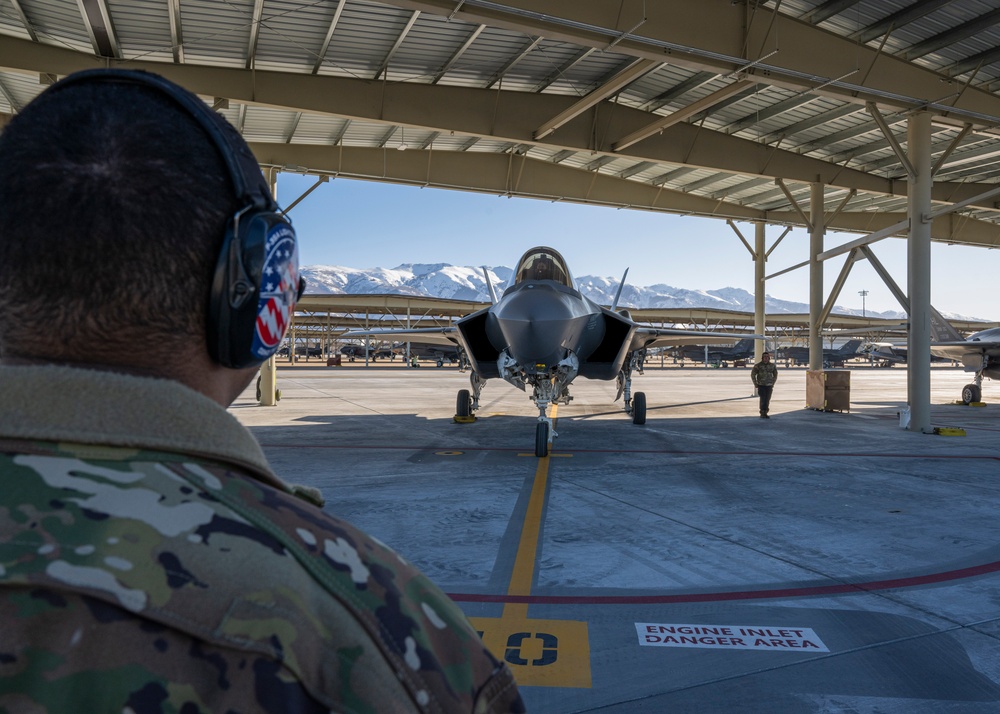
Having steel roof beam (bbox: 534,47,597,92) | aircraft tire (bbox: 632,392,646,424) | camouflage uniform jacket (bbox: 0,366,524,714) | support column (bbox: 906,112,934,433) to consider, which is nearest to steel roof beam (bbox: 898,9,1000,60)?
support column (bbox: 906,112,934,433)

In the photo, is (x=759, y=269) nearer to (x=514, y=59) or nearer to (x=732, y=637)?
(x=514, y=59)

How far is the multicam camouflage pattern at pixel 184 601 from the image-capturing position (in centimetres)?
65

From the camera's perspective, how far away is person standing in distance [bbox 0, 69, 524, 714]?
0.67 m

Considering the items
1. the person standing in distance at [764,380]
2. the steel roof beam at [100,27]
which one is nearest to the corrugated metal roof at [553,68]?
the steel roof beam at [100,27]

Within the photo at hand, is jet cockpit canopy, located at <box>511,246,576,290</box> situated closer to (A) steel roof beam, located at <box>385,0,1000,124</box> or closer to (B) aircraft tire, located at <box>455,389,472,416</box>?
(A) steel roof beam, located at <box>385,0,1000,124</box>

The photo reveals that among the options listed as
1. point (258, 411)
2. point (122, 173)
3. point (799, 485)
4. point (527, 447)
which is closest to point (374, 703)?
point (122, 173)

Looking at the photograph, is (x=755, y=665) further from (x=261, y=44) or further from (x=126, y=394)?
(x=261, y=44)

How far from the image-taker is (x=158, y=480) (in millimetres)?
763

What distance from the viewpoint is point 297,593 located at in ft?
2.44

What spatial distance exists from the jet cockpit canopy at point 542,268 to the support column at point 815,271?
10161mm

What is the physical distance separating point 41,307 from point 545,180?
61.2 feet

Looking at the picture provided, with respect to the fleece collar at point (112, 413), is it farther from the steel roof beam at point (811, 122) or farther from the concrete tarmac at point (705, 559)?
the steel roof beam at point (811, 122)

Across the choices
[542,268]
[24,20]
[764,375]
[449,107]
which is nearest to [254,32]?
[24,20]

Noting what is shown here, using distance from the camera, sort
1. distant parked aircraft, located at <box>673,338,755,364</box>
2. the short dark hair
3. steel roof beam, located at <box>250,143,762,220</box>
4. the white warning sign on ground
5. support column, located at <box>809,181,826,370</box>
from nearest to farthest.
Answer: the short dark hair, the white warning sign on ground, steel roof beam, located at <box>250,143,762,220</box>, support column, located at <box>809,181,826,370</box>, distant parked aircraft, located at <box>673,338,755,364</box>
